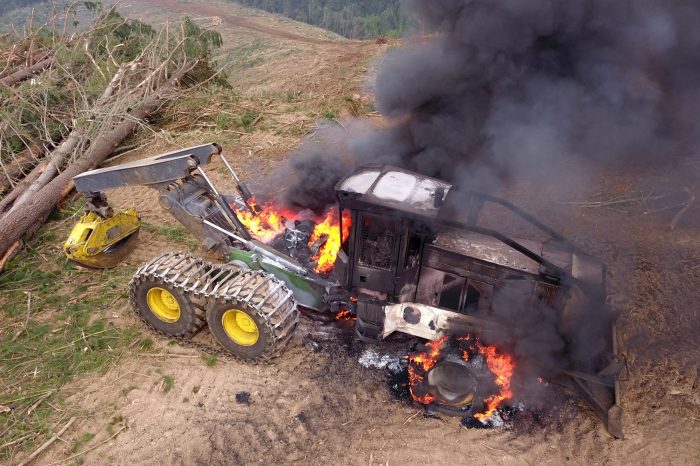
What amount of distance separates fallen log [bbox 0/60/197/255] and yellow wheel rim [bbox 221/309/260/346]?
17.5 ft

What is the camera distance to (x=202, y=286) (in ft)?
21.7

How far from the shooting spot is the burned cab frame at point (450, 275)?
5449 mm

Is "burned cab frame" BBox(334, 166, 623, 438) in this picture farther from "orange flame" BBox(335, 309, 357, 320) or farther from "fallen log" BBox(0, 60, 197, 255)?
"fallen log" BBox(0, 60, 197, 255)

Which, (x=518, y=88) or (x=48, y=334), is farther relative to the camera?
(x=518, y=88)

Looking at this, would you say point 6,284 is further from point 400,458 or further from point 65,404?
point 400,458

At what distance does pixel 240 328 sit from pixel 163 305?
1.33 meters

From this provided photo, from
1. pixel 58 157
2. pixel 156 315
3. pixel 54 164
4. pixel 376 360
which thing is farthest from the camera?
pixel 58 157

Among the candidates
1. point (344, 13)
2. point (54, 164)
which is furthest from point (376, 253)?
point (344, 13)

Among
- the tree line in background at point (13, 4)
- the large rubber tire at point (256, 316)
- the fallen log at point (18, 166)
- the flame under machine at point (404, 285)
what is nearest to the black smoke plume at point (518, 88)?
the flame under machine at point (404, 285)

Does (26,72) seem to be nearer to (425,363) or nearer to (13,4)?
(425,363)

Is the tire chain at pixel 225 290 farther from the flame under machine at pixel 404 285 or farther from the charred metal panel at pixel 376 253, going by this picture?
the charred metal panel at pixel 376 253

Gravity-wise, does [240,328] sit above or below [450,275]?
below

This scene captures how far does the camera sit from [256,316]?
6.11m

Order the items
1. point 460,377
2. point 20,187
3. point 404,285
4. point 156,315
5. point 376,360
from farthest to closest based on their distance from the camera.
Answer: point 20,187 → point 156,315 → point 376,360 → point 460,377 → point 404,285
